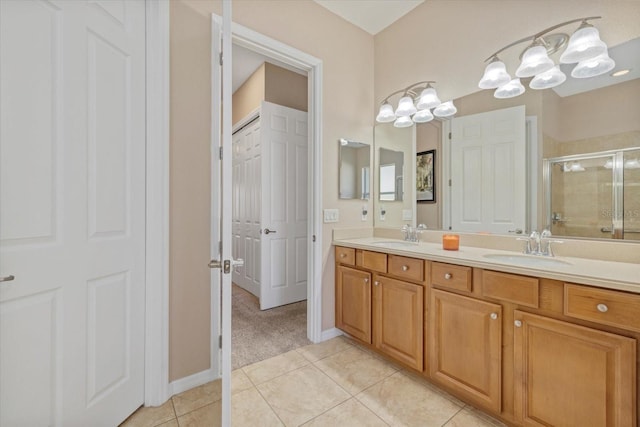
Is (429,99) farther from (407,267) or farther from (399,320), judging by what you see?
(399,320)

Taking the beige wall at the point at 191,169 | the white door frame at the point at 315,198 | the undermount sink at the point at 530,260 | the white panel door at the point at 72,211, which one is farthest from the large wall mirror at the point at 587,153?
the white panel door at the point at 72,211

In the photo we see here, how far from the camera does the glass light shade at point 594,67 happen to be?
1.46m

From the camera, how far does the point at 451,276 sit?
5.08 feet

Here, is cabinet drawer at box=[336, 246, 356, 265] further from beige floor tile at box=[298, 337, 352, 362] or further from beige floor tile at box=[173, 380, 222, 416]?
beige floor tile at box=[173, 380, 222, 416]

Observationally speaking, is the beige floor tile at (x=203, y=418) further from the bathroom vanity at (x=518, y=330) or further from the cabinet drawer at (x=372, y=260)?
the cabinet drawer at (x=372, y=260)

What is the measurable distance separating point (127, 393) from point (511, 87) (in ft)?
9.64

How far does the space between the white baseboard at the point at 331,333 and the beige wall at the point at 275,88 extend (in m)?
2.53

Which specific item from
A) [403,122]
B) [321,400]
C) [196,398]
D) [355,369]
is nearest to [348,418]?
[321,400]

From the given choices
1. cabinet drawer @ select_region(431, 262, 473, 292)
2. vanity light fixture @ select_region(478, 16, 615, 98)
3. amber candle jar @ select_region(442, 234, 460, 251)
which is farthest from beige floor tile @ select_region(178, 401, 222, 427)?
vanity light fixture @ select_region(478, 16, 615, 98)

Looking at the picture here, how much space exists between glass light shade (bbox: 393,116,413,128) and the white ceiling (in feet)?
3.06

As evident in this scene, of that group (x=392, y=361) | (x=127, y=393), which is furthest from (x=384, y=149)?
(x=127, y=393)

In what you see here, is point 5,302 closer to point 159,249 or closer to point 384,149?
point 159,249

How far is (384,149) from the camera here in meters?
2.63

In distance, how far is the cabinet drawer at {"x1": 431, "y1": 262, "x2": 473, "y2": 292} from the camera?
1477 millimetres
